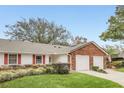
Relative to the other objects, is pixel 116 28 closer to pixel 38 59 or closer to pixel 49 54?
pixel 49 54

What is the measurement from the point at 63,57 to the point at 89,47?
394 centimetres

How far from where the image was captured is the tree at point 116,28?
32.1 metres

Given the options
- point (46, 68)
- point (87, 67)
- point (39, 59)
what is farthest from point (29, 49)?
point (87, 67)

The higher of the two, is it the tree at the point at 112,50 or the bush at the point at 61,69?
the tree at the point at 112,50

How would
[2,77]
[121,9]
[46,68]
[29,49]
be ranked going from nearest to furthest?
[2,77] → [46,68] → [29,49] → [121,9]

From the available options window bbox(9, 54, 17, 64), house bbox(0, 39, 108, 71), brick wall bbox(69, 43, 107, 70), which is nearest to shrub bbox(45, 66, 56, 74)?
house bbox(0, 39, 108, 71)

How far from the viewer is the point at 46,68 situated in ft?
74.3

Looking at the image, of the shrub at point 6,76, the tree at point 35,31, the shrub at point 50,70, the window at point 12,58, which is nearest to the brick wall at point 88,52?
the shrub at point 50,70

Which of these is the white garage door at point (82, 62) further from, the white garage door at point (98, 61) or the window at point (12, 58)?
the window at point (12, 58)

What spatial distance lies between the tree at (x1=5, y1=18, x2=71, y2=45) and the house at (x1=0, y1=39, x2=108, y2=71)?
1840 centimetres

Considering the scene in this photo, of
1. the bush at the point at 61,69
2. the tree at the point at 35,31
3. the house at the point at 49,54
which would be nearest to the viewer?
the bush at the point at 61,69

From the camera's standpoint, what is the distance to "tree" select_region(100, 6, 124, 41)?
32.1 m

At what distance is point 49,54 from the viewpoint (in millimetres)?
27453
